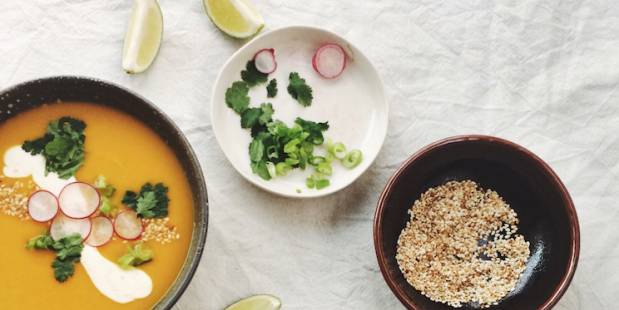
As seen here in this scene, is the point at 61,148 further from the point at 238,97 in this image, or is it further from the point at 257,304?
the point at 257,304

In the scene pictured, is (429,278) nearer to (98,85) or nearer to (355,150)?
(355,150)

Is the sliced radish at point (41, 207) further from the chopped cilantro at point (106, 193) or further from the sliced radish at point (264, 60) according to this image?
the sliced radish at point (264, 60)

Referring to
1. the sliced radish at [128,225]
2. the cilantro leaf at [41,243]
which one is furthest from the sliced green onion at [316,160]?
the cilantro leaf at [41,243]

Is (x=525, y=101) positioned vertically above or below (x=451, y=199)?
above

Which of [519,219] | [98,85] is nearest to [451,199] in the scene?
[519,219]

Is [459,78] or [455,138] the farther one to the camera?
[459,78]

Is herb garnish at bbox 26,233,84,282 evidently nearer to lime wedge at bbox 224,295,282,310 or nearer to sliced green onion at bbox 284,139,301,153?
lime wedge at bbox 224,295,282,310

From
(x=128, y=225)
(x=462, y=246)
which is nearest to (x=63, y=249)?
(x=128, y=225)

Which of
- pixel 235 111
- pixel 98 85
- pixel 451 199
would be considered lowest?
pixel 451 199
